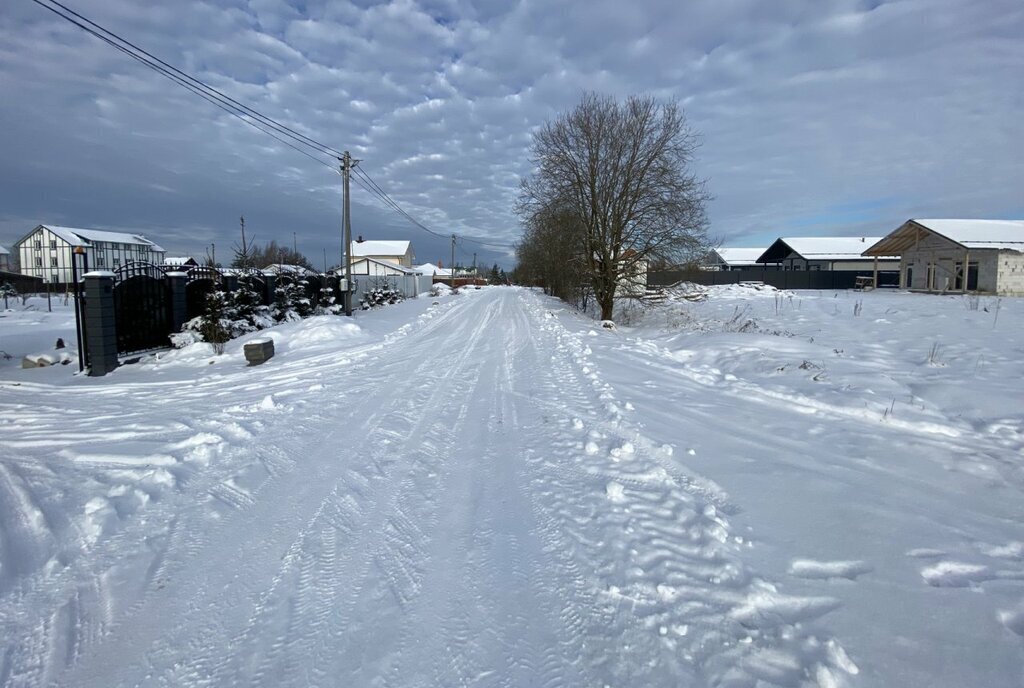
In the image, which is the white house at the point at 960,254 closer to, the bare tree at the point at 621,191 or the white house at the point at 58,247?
the bare tree at the point at 621,191

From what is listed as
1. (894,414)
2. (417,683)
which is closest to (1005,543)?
(894,414)

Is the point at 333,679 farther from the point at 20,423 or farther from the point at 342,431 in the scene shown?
the point at 20,423

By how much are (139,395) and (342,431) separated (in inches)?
181

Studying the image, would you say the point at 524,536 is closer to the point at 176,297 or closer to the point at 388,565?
the point at 388,565

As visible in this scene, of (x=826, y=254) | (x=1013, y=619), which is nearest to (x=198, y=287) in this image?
(x=1013, y=619)

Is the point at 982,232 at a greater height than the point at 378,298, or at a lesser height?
greater

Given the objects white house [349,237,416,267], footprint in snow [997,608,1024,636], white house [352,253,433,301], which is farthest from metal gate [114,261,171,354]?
white house [349,237,416,267]

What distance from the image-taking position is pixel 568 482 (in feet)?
15.3

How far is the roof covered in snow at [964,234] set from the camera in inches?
1300

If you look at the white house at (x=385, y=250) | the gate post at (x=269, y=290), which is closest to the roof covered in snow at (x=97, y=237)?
the white house at (x=385, y=250)

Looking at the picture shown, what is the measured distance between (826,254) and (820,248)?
7.38 ft

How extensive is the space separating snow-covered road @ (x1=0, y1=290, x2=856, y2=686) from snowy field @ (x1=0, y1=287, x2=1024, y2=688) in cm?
2

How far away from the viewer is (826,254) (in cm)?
5784

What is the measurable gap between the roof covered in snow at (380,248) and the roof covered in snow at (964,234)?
69921 mm
